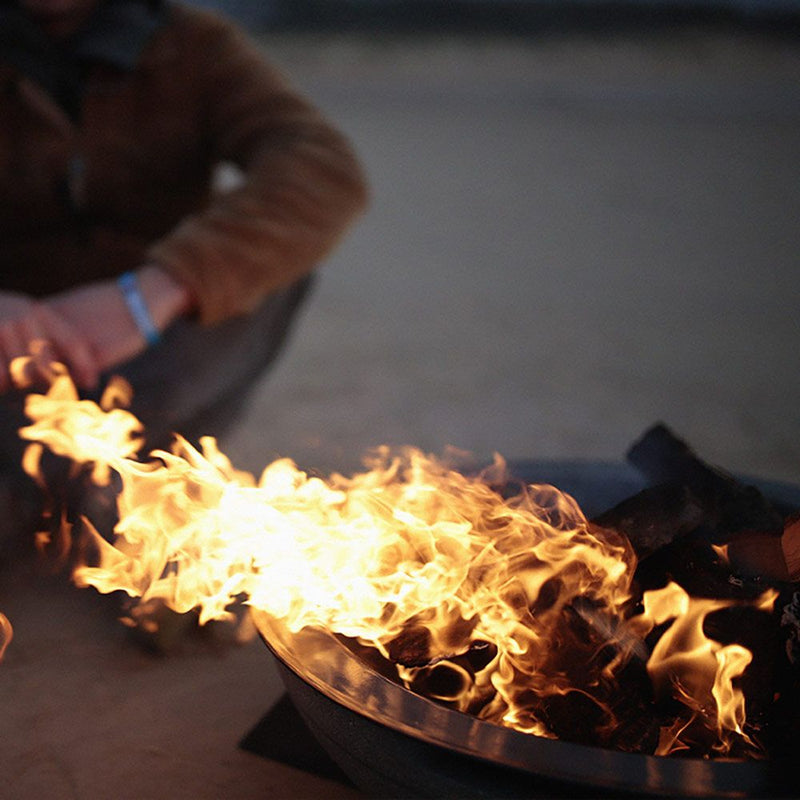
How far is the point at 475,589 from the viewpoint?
1.18 meters

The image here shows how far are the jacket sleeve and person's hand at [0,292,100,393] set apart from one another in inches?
10.1

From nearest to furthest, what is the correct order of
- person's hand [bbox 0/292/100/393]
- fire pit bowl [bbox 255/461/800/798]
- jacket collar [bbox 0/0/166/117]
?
fire pit bowl [bbox 255/461/800/798] → person's hand [bbox 0/292/100/393] → jacket collar [bbox 0/0/166/117]

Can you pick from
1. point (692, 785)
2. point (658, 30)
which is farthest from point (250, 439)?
point (658, 30)

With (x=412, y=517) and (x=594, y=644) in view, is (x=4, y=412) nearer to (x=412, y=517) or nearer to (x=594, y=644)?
(x=412, y=517)

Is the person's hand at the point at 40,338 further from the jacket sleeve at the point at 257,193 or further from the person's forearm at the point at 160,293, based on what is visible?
the jacket sleeve at the point at 257,193

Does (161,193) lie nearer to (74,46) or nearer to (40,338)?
(74,46)

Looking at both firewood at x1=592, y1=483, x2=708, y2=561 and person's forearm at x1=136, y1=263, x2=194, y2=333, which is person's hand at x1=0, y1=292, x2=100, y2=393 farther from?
firewood at x1=592, y1=483, x2=708, y2=561

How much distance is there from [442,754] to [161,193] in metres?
1.69

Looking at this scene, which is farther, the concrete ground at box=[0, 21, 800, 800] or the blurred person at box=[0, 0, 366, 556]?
the blurred person at box=[0, 0, 366, 556]

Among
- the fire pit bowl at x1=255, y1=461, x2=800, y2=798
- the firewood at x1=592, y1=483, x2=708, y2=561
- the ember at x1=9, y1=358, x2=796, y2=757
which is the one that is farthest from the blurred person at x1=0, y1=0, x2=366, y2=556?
the firewood at x1=592, y1=483, x2=708, y2=561

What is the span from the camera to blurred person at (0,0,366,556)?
1.86 meters

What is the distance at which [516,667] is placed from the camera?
113 cm

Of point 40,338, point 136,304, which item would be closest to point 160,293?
point 136,304

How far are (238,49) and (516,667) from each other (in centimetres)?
165
